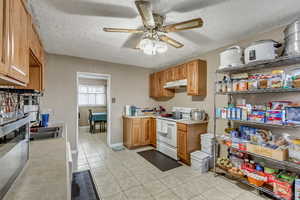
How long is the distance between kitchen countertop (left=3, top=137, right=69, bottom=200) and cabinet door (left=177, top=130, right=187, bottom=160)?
7.16ft

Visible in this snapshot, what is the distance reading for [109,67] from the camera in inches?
153

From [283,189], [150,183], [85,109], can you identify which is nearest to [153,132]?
[150,183]

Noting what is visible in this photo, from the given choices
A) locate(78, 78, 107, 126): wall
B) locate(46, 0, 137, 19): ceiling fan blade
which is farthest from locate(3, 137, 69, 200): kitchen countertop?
locate(78, 78, 107, 126): wall

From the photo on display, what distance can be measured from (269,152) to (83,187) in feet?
8.93

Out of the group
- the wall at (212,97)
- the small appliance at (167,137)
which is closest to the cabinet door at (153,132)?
the small appliance at (167,137)

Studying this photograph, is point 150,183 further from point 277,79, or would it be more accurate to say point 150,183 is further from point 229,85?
point 277,79

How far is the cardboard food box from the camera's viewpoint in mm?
Result: 1688

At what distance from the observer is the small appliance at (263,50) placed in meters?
1.83

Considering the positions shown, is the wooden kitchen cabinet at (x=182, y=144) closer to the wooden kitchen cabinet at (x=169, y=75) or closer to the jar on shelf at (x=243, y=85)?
the jar on shelf at (x=243, y=85)

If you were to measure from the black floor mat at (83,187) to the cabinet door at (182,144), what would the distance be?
5.70ft

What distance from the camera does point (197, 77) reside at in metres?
2.96

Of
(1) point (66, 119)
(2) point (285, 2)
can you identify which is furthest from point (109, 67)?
(2) point (285, 2)

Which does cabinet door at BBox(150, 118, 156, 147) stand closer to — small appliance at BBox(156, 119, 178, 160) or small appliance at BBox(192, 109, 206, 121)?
small appliance at BBox(156, 119, 178, 160)

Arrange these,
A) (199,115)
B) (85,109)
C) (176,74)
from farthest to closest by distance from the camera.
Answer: (85,109), (176,74), (199,115)
